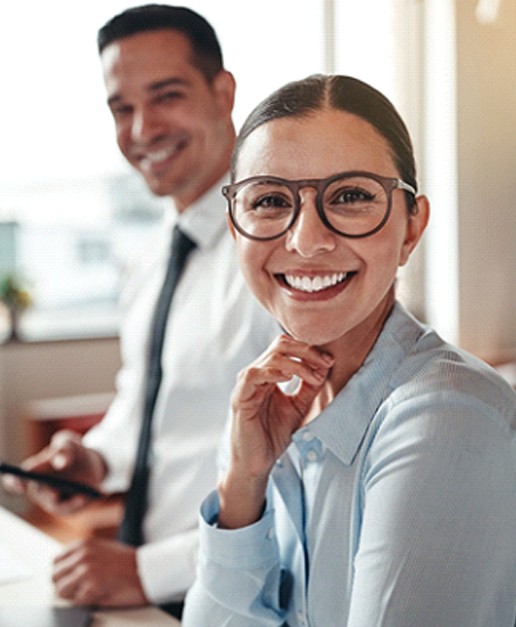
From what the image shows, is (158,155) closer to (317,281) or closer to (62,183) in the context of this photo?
(317,281)

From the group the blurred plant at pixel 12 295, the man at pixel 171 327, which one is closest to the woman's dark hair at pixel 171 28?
the man at pixel 171 327

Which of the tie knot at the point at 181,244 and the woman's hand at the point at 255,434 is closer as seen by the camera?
the woman's hand at the point at 255,434

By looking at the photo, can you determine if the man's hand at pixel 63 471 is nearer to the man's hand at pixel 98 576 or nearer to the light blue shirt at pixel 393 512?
the man's hand at pixel 98 576

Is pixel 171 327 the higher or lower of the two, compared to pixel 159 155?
lower

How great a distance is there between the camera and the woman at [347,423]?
33.2 inches

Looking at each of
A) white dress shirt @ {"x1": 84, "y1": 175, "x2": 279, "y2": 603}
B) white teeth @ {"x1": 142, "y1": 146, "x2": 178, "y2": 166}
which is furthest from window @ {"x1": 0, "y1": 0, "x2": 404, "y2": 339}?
white teeth @ {"x1": 142, "y1": 146, "x2": 178, "y2": 166}

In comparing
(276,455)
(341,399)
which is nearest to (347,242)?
(341,399)

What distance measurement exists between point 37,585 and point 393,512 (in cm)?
77

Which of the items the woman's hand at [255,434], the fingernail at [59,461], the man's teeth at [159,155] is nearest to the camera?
the woman's hand at [255,434]

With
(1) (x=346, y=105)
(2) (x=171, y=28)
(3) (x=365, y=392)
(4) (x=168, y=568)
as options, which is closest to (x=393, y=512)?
(3) (x=365, y=392)

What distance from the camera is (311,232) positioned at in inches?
36.2

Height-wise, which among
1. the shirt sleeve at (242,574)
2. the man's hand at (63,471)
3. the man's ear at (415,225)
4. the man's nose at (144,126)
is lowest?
the man's hand at (63,471)

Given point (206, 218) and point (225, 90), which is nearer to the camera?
point (225, 90)

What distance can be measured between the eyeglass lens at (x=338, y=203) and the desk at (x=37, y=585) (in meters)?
0.63
